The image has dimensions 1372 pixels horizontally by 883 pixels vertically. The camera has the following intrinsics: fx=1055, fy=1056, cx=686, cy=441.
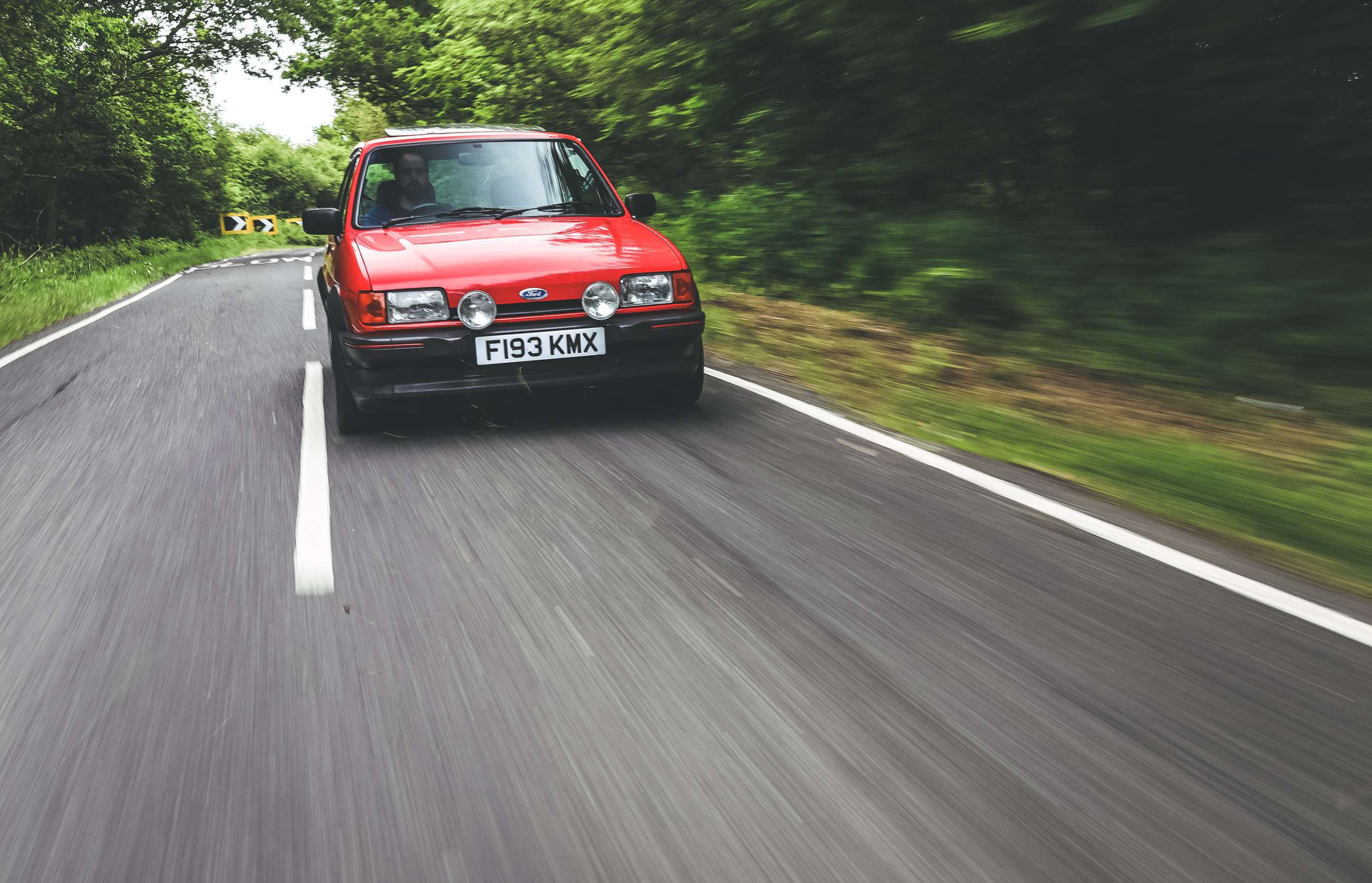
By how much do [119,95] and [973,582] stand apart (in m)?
30.4

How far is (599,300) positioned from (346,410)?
157cm

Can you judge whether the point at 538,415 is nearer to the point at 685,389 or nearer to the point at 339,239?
the point at 685,389

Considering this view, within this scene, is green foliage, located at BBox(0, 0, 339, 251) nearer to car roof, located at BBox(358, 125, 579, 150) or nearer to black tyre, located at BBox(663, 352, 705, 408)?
car roof, located at BBox(358, 125, 579, 150)

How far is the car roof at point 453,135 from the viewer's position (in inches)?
269

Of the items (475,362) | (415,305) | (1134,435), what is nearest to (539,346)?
(475,362)

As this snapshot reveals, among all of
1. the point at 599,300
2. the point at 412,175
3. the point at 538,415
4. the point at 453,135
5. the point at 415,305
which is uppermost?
the point at 453,135

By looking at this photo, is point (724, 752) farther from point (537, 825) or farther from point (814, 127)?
point (814, 127)

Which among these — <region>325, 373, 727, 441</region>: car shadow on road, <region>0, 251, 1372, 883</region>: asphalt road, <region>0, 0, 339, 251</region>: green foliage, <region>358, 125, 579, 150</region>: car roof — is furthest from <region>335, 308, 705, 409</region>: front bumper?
<region>0, 0, 339, 251</region>: green foliage

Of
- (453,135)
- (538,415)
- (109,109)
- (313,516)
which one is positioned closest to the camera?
(313,516)

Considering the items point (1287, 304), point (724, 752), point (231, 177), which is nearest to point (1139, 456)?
point (1287, 304)

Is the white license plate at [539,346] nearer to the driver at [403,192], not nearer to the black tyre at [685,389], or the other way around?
the black tyre at [685,389]

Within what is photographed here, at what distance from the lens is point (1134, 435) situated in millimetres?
5625

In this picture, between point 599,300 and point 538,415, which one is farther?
point 538,415

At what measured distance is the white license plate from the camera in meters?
5.61
